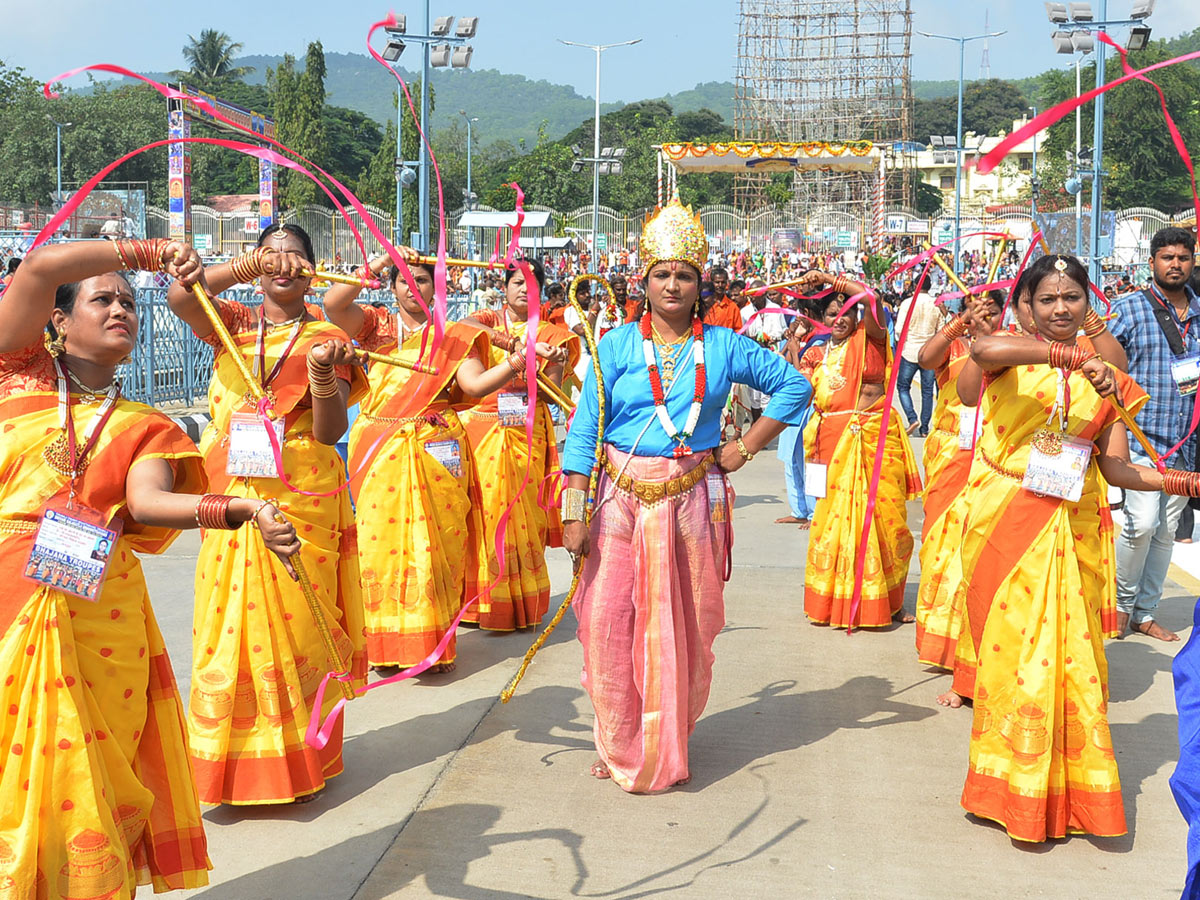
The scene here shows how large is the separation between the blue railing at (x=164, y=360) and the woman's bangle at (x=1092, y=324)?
10.5m

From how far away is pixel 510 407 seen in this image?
673 cm

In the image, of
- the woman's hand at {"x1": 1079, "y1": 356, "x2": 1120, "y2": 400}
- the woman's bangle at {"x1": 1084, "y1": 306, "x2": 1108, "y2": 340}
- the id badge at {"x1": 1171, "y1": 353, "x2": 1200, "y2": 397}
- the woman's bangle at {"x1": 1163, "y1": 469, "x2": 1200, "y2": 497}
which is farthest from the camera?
the id badge at {"x1": 1171, "y1": 353, "x2": 1200, "y2": 397}

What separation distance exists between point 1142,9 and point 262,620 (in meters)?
16.7

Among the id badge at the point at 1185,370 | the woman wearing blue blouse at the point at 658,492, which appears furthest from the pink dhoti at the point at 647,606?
the id badge at the point at 1185,370

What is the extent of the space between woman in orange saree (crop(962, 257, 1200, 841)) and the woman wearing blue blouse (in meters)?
0.77

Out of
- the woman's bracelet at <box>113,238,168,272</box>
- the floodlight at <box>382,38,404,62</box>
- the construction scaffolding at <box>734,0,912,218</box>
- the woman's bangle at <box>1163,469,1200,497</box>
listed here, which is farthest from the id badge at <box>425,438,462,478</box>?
the construction scaffolding at <box>734,0,912,218</box>

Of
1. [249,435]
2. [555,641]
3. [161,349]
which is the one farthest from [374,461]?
[161,349]

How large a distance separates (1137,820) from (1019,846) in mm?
524

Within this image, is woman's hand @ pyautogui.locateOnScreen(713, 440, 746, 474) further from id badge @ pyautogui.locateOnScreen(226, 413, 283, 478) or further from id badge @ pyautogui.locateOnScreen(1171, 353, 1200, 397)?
id badge @ pyautogui.locateOnScreen(1171, 353, 1200, 397)

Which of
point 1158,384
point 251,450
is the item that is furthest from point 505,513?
point 1158,384

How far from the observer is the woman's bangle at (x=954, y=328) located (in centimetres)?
494

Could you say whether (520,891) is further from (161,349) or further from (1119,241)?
(1119,241)

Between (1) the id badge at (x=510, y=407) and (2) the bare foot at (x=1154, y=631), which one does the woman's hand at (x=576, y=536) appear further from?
(2) the bare foot at (x=1154, y=631)

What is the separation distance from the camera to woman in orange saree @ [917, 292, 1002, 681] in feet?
18.6
